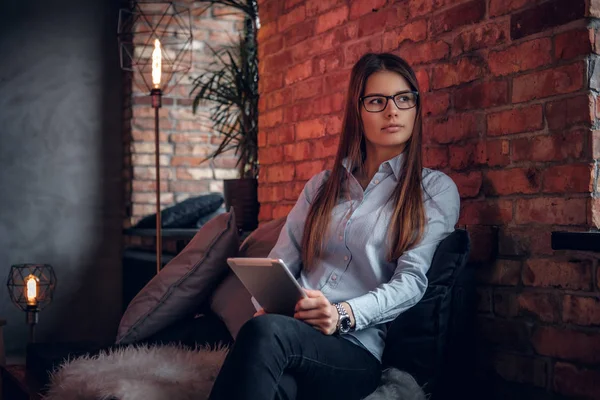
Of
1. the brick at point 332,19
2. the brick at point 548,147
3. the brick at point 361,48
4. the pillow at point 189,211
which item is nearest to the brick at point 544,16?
the brick at point 548,147

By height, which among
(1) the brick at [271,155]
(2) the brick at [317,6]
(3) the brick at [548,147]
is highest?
(2) the brick at [317,6]

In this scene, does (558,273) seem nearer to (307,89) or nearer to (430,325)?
(430,325)

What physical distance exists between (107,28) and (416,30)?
3.14m

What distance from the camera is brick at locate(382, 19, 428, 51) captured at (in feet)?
7.79

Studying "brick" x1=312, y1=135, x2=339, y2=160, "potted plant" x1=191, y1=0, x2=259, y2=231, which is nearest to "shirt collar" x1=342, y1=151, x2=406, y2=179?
"brick" x1=312, y1=135, x2=339, y2=160

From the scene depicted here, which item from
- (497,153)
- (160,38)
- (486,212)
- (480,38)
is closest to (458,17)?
(480,38)

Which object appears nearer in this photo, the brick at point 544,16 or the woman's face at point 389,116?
the brick at point 544,16

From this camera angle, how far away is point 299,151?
10.0 ft

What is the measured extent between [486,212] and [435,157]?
0.98 ft

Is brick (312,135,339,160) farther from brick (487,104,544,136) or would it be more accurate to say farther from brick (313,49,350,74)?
brick (487,104,544,136)

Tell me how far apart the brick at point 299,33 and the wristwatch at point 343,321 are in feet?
4.89

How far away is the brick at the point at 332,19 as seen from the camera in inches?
110

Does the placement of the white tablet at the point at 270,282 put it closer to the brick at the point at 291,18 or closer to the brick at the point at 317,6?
the brick at the point at 317,6

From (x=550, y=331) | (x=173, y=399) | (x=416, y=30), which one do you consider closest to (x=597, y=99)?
(x=550, y=331)
